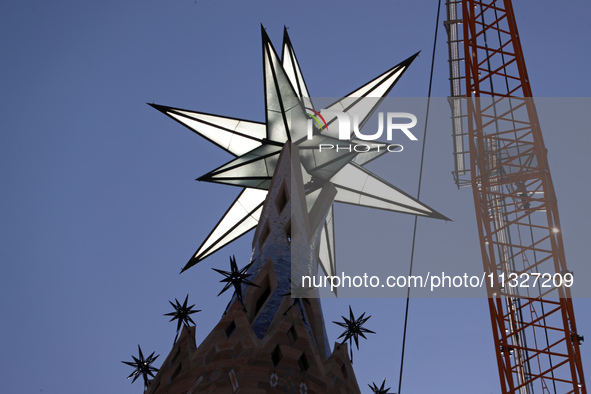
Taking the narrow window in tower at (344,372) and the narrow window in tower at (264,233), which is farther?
the narrow window in tower at (264,233)

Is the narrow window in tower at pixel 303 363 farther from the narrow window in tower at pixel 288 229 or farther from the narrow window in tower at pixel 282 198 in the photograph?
the narrow window in tower at pixel 282 198

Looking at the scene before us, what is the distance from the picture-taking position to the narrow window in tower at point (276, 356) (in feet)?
66.1

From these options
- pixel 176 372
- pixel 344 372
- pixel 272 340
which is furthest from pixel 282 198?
pixel 176 372

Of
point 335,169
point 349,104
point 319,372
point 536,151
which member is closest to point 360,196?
point 335,169

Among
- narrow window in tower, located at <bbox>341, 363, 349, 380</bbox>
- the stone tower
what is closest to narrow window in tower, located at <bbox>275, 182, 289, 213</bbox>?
the stone tower

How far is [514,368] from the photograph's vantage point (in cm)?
3170

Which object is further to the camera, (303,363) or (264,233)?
(264,233)

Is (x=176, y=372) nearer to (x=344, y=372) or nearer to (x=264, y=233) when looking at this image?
(x=344, y=372)

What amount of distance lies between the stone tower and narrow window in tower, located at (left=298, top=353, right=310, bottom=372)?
3 centimetres

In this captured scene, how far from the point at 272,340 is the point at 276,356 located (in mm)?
465

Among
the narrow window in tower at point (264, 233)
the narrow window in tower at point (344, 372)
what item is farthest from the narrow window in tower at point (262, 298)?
the narrow window in tower at point (344, 372)

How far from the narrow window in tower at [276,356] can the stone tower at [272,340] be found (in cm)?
3

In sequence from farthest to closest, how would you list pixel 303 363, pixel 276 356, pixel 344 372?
pixel 344 372 → pixel 303 363 → pixel 276 356

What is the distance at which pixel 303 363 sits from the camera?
2059cm
